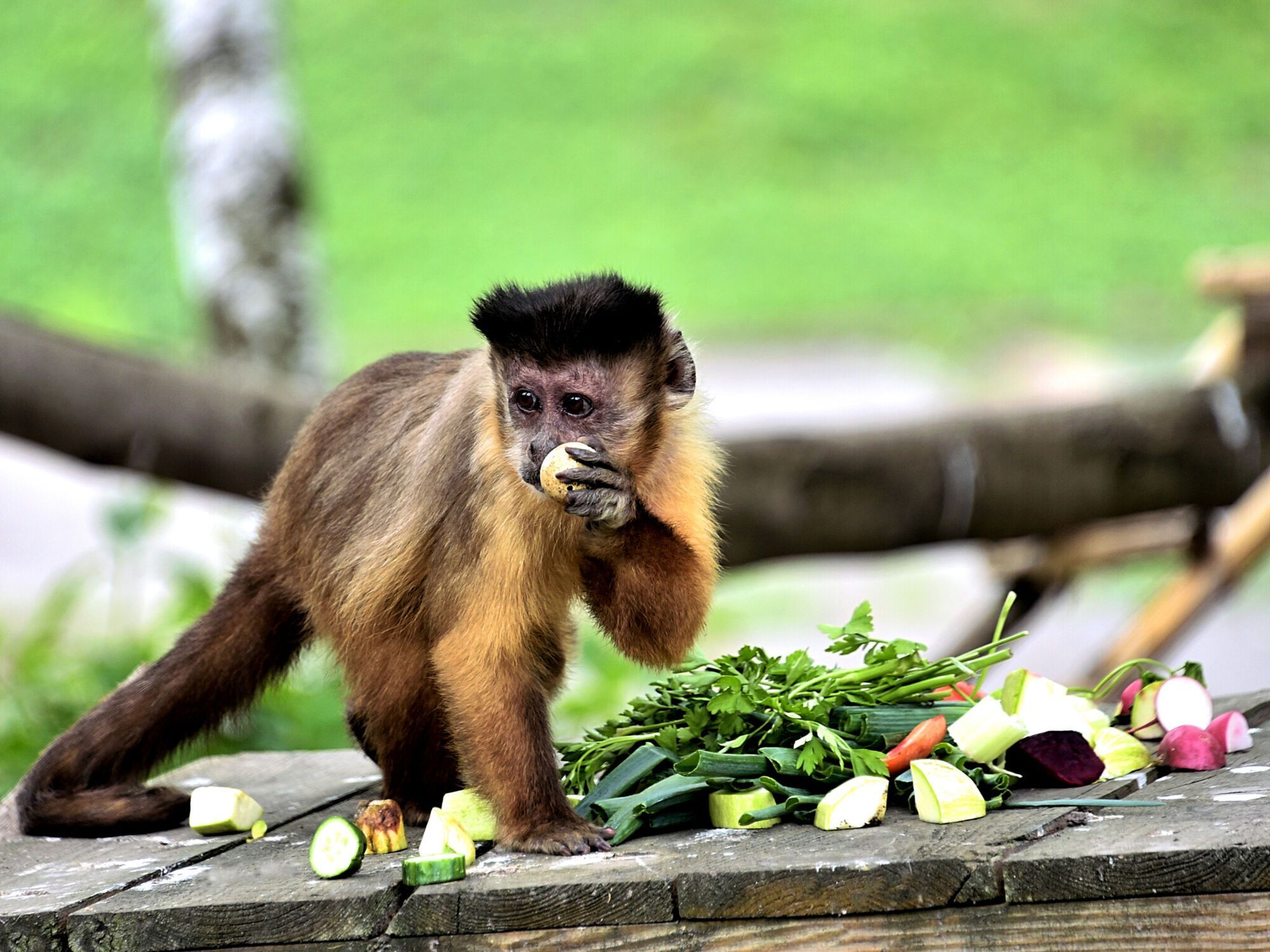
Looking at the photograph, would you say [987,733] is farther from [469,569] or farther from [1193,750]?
[469,569]

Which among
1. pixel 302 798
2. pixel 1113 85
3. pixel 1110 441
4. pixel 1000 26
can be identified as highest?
pixel 1000 26

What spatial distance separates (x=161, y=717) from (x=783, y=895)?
6.03 ft

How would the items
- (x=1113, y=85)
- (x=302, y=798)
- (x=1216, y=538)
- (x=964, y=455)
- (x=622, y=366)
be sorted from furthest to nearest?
(x=1113, y=85)
(x=1216, y=538)
(x=964, y=455)
(x=302, y=798)
(x=622, y=366)

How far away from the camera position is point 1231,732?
3230 mm

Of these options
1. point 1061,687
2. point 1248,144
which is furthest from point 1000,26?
point 1061,687

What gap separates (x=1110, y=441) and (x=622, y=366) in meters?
3.72

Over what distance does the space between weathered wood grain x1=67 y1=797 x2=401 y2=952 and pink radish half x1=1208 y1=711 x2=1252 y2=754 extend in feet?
5.64

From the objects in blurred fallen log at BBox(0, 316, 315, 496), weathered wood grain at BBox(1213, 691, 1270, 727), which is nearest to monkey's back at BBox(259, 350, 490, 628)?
weathered wood grain at BBox(1213, 691, 1270, 727)

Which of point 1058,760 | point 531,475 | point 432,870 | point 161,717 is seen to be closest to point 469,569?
point 531,475

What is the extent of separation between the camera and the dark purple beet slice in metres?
3.01

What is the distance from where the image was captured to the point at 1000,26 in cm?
2123

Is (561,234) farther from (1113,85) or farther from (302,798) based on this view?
(302,798)

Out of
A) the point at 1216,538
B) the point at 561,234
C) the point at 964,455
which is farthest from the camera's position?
the point at 561,234

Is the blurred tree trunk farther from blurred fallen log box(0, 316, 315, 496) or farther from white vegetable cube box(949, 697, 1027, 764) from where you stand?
white vegetable cube box(949, 697, 1027, 764)
